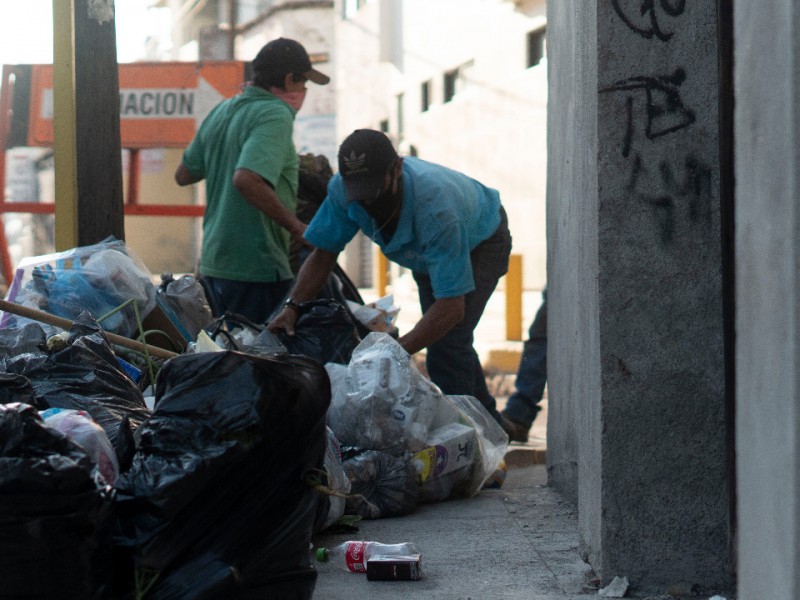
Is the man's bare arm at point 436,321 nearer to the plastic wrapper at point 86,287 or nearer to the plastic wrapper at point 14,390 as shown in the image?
the plastic wrapper at point 86,287

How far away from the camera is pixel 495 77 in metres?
19.1

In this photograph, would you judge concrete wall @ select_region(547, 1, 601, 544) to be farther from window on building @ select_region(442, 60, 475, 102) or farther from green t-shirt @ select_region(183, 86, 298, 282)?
window on building @ select_region(442, 60, 475, 102)

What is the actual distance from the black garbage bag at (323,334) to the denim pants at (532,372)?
1599 mm

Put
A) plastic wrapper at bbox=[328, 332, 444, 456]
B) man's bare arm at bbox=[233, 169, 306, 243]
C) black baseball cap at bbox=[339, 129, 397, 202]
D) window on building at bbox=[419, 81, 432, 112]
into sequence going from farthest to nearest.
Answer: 1. window on building at bbox=[419, 81, 432, 112]
2. man's bare arm at bbox=[233, 169, 306, 243]
3. black baseball cap at bbox=[339, 129, 397, 202]
4. plastic wrapper at bbox=[328, 332, 444, 456]

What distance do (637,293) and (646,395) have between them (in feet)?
0.87

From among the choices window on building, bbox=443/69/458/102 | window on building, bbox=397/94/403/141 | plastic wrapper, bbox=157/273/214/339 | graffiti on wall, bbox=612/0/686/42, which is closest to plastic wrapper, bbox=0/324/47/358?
plastic wrapper, bbox=157/273/214/339

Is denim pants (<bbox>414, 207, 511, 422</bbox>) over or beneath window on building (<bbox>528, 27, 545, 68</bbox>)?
beneath

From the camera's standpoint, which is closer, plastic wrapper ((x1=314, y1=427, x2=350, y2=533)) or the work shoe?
plastic wrapper ((x1=314, y1=427, x2=350, y2=533))

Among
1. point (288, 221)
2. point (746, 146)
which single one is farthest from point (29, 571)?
point (288, 221)

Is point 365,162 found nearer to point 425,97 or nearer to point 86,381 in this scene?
point 86,381

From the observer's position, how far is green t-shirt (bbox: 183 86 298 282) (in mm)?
5398

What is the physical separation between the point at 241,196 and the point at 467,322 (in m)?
1.23

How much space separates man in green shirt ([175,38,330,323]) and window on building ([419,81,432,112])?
711 inches

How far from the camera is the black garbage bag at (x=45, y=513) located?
97.0 inches
